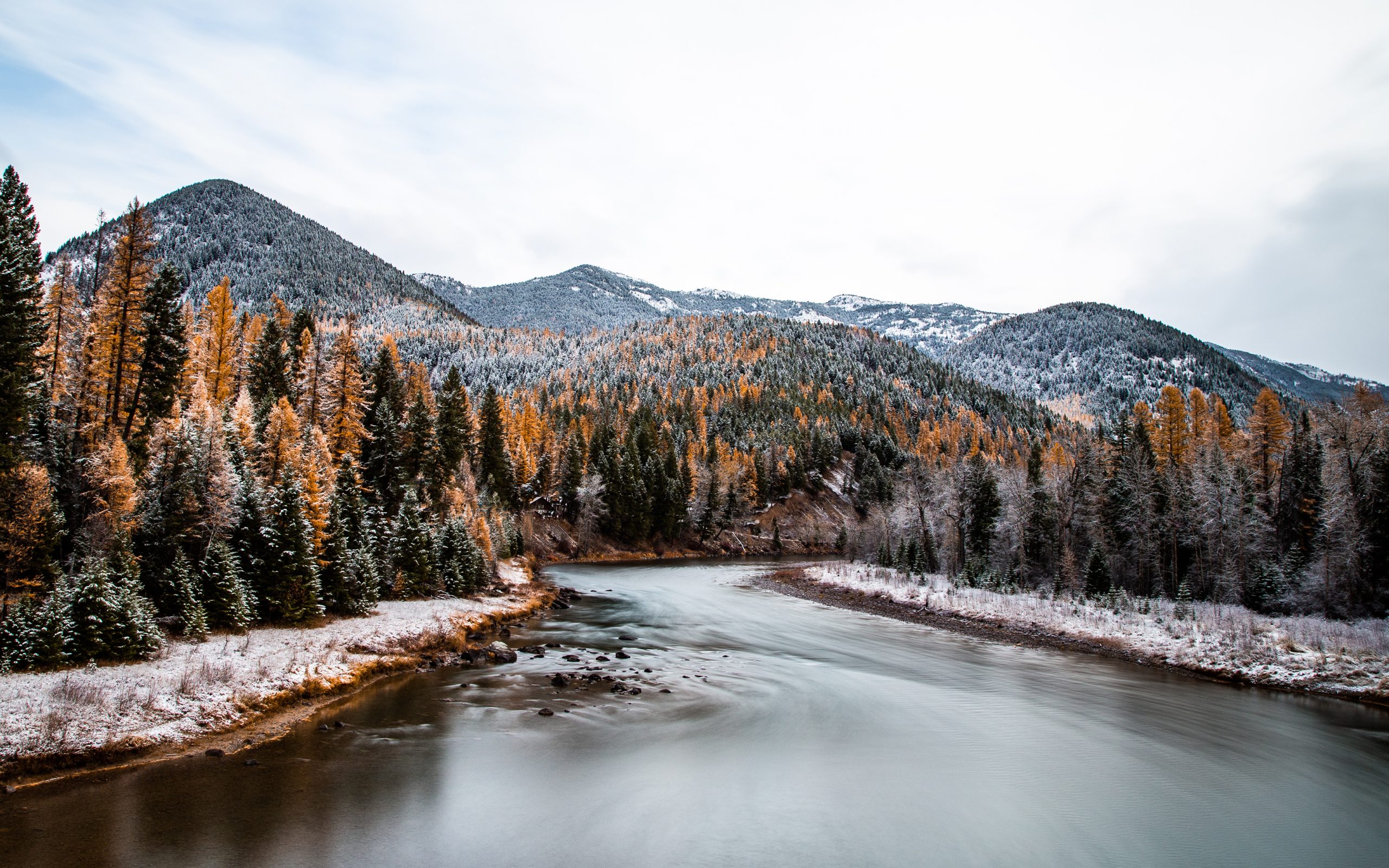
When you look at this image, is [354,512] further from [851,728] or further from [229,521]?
[851,728]

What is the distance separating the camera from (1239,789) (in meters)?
17.0

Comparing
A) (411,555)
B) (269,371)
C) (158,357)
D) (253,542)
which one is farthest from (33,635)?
(269,371)

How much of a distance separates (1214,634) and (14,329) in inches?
1981

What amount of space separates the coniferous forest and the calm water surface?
30.1 ft

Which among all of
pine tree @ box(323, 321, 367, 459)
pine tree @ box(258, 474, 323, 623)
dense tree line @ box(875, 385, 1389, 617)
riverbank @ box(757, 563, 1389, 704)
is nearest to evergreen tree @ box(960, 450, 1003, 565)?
dense tree line @ box(875, 385, 1389, 617)

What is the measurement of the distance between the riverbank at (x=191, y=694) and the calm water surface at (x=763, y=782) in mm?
1049

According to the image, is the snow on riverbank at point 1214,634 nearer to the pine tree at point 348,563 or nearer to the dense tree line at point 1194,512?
the dense tree line at point 1194,512

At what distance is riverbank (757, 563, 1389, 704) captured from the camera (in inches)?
1056

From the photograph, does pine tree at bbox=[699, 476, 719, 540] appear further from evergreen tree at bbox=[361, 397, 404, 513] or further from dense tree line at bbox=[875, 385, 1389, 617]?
evergreen tree at bbox=[361, 397, 404, 513]

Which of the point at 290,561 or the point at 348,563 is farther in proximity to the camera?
the point at 348,563

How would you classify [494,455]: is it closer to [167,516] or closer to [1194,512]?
[167,516]

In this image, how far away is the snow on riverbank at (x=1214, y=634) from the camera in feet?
87.8

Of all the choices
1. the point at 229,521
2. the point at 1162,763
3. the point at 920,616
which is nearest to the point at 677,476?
the point at 920,616

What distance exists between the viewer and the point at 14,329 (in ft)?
71.4
